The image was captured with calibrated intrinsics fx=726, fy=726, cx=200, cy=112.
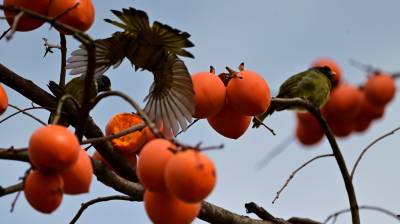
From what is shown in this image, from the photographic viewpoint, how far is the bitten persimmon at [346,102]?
2272 millimetres

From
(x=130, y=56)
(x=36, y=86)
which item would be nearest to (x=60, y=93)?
(x=36, y=86)

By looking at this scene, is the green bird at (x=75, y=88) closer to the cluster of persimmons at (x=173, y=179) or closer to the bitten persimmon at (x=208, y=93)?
the bitten persimmon at (x=208, y=93)

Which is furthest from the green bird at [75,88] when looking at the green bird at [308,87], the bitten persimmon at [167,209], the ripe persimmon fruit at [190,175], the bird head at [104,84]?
the green bird at [308,87]

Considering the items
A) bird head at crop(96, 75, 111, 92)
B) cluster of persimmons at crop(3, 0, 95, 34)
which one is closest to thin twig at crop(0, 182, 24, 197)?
cluster of persimmons at crop(3, 0, 95, 34)

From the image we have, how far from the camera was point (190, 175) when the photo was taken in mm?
1630

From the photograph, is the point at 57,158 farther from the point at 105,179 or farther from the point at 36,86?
the point at 36,86

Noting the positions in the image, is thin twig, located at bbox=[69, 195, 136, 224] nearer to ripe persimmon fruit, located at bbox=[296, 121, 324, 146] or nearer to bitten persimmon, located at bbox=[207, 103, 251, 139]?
bitten persimmon, located at bbox=[207, 103, 251, 139]

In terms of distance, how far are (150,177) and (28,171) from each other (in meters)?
0.38

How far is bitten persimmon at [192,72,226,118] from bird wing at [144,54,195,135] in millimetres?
27

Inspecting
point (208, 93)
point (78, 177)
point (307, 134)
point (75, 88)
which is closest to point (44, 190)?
point (78, 177)

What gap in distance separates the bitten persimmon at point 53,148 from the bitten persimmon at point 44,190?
0.05m

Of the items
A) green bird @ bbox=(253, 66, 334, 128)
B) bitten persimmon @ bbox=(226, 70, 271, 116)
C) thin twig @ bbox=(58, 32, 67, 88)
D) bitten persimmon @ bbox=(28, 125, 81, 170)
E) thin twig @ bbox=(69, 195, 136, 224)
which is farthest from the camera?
green bird @ bbox=(253, 66, 334, 128)

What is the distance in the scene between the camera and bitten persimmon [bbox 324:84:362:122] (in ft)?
7.45

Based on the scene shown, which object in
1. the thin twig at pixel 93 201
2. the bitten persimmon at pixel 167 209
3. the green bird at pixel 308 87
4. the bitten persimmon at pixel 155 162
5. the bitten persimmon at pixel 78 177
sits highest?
the green bird at pixel 308 87
